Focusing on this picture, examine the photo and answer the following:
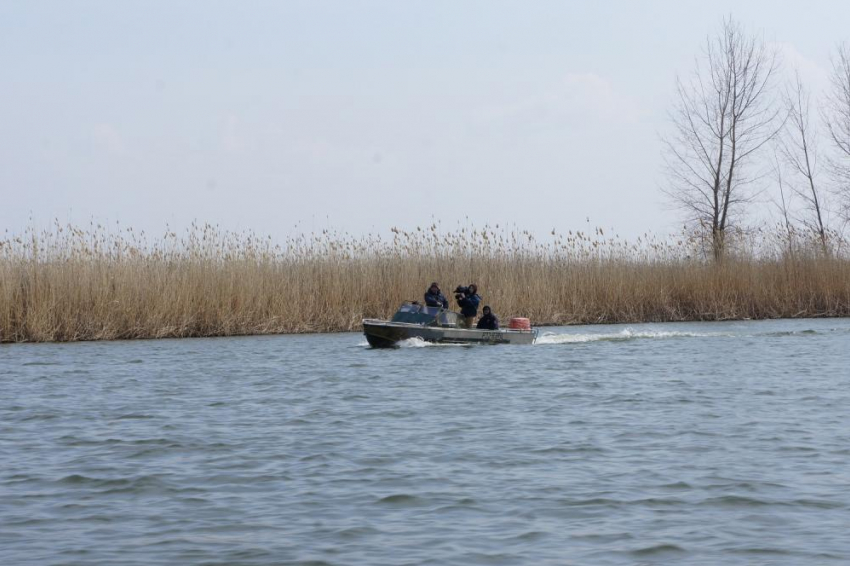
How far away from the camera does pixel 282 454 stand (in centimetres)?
1017

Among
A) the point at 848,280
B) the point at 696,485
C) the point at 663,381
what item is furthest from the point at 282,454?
the point at 848,280


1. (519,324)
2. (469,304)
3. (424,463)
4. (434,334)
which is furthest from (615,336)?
(424,463)

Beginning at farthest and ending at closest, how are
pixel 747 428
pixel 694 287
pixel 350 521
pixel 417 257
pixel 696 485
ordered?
pixel 694 287, pixel 417 257, pixel 747 428, pixel 696 485, pixel 350 521

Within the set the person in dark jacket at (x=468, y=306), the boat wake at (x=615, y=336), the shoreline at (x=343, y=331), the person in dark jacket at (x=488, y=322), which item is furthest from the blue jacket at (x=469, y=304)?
the shoreline at (x=343, y=331)

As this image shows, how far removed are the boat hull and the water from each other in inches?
112

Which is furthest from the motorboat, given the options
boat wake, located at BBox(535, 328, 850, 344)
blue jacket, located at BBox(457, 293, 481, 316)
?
boat wake, located at BBox(535, 328, 850, 344)

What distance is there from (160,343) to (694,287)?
577 inches

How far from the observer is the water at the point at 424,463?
273 inches

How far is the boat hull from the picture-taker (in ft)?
71.1

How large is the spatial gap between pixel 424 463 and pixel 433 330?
12.4 m

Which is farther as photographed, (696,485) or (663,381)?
(663,381)

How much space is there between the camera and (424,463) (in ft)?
31.6

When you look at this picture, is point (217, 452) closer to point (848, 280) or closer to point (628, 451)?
point (628, 451)

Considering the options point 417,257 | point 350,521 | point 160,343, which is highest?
point 417,257
